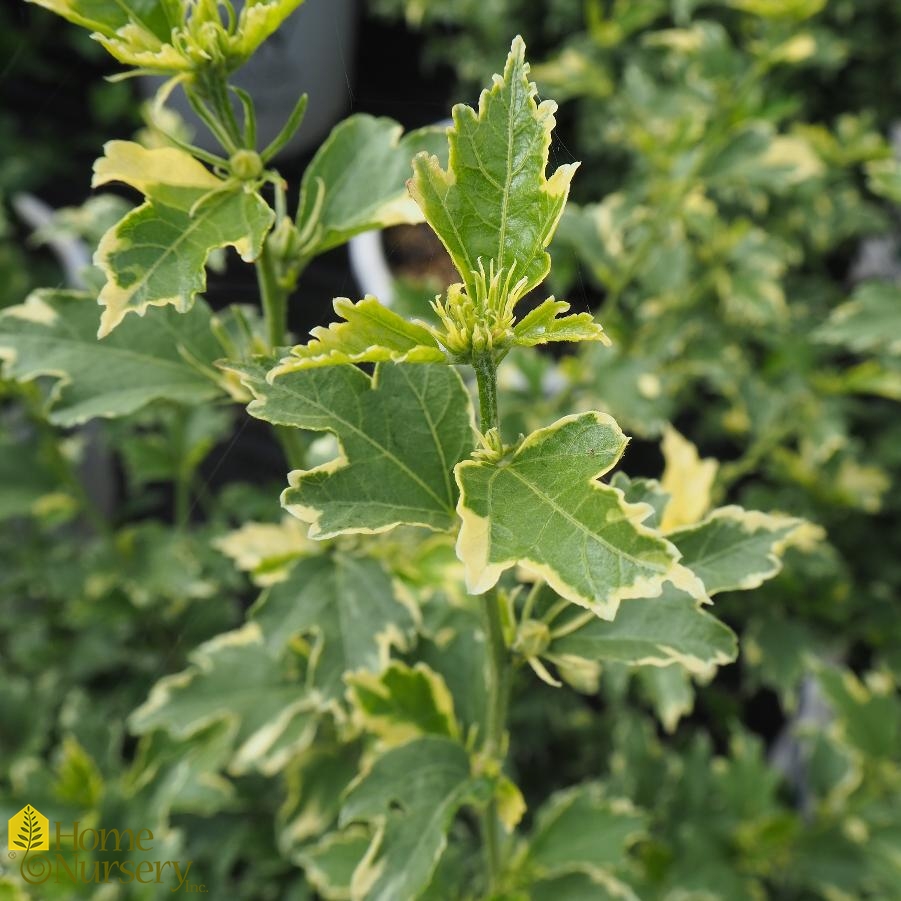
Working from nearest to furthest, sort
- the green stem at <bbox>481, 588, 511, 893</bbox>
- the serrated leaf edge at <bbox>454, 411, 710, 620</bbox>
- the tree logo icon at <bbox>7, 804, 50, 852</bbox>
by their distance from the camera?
the serrated leaf edge at <bbox>454, 411, 710, 620</bbox>, the green stem at <bbox>481, 588, 511, 893</bbox>, the tree logo icon at <bbox>7, 804, 50, 852</bbox>

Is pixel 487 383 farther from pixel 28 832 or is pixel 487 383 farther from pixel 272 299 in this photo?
pixel 28 832

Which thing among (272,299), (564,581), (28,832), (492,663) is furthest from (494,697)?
(28,832)

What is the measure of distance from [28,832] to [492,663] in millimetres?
483

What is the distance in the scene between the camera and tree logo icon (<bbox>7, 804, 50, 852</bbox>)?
27.0 inches

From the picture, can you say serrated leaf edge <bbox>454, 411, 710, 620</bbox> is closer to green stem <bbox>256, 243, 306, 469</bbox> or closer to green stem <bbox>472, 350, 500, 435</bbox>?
green stem <bbox>472, 350, 500, 435</bbox>

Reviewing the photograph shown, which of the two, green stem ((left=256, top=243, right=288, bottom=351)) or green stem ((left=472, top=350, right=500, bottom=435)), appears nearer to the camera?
green stem ((left=472, top=350, right=500, bottom=435))

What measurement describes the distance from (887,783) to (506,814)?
67 cm

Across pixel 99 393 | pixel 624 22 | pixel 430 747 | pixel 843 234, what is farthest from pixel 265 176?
pixel 843 234

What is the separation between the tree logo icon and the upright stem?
1.25ft

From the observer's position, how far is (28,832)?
0.71 meters

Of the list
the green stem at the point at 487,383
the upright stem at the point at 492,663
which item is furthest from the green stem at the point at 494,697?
the green stem at the point at 487,383

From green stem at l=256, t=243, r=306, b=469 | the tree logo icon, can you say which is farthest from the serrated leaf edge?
the tree logo icon

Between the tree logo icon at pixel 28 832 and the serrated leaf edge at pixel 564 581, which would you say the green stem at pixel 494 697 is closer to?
the serrated leaf edge at pixel 564 581

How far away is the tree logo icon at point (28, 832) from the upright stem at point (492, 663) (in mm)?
380
